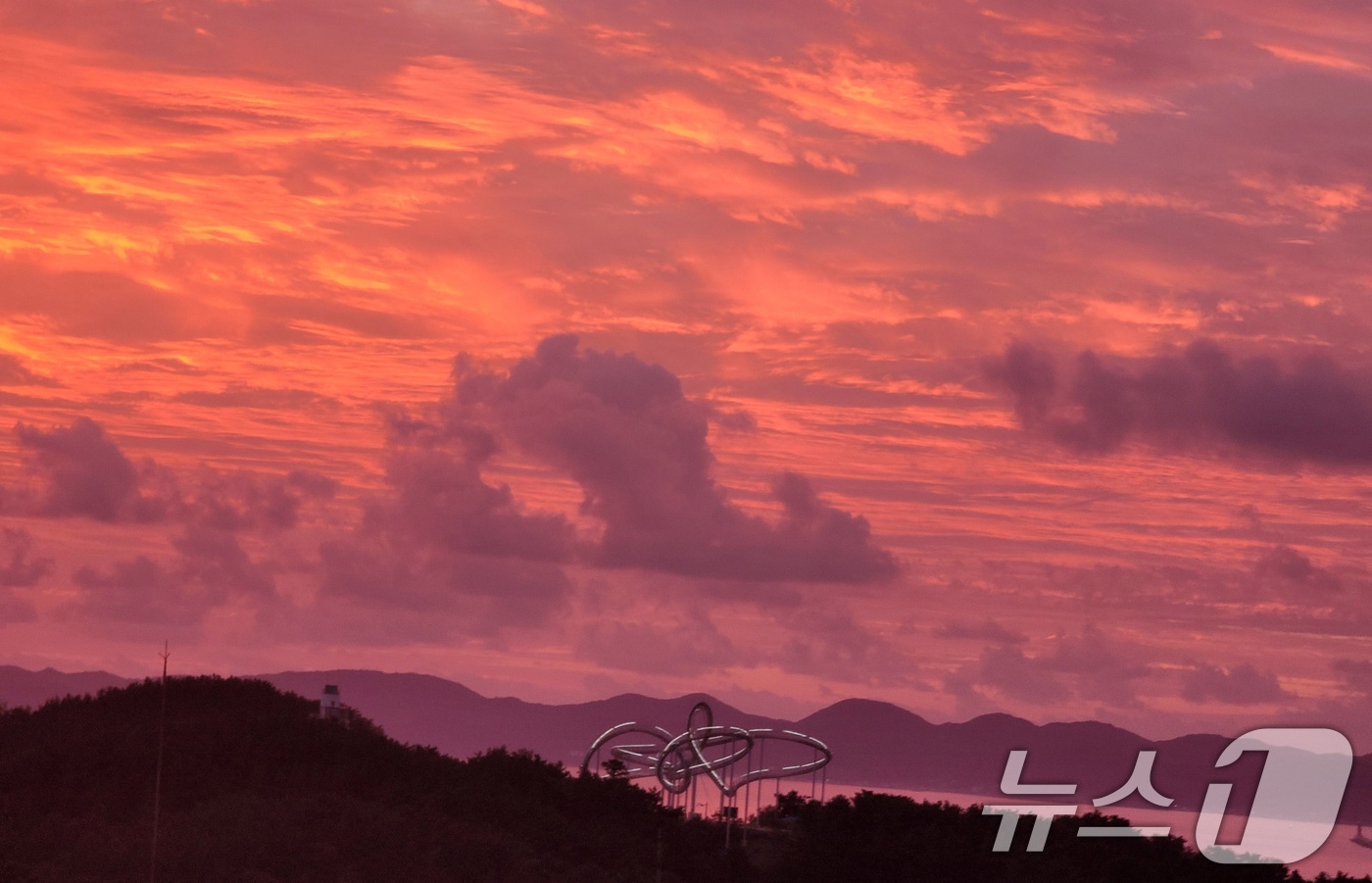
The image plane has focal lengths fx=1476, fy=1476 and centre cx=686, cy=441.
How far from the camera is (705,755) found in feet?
317

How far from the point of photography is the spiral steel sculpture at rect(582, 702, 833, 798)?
88.4m

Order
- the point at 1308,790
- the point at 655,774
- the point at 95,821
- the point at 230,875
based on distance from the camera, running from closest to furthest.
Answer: the point at 1308,790 → the point at 230,875 → the point at 95,821 → the point at 655,774

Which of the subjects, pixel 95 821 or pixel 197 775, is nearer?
pixel 95 821

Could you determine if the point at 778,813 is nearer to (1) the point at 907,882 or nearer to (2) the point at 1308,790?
(1) the point at 907,882

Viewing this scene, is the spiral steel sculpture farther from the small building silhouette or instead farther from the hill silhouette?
the small building silhouette

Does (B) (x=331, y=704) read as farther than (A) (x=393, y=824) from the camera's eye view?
Yes

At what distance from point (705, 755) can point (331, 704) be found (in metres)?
24.6

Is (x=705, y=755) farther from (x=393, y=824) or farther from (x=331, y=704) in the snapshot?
(x=393, y=824)

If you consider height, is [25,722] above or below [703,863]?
above

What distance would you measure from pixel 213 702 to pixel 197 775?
18.2m

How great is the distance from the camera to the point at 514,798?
8056cm

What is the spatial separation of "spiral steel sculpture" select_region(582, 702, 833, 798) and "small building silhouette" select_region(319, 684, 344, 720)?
54.5 feet

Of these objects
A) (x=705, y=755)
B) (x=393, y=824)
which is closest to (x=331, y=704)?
(x=705, y=755)

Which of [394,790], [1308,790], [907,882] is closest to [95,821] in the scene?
[394,790]
